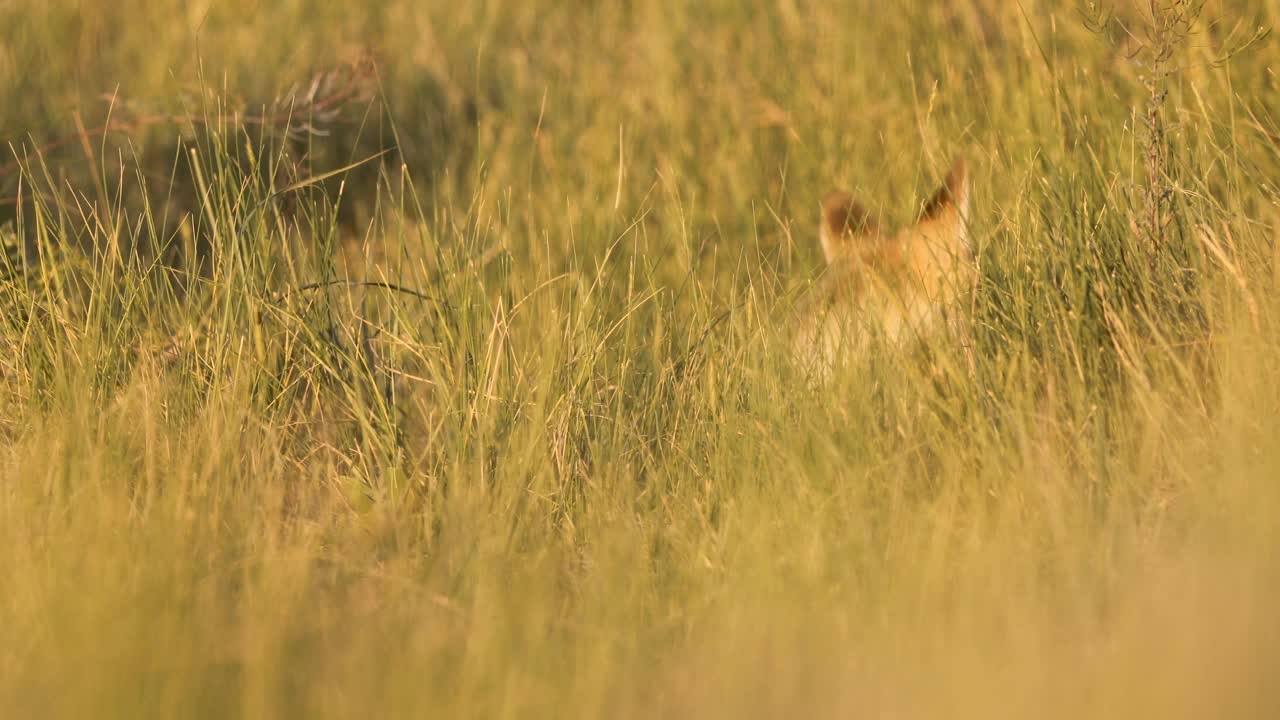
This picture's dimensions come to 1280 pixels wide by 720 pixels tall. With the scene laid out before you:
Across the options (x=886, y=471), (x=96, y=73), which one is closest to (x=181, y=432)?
(x=886, y=471)

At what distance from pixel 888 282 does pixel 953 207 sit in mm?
276

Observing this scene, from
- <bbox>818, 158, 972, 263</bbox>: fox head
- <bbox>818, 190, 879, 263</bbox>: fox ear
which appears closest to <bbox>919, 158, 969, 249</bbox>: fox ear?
<bbox>818, 158, 972, 263</bbox>: fox head

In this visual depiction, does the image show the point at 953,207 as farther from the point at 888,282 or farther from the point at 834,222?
the point at 834,222

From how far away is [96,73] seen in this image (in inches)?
209

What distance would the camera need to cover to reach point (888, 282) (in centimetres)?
313

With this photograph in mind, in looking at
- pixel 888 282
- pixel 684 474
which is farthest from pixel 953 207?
pixel 684 474

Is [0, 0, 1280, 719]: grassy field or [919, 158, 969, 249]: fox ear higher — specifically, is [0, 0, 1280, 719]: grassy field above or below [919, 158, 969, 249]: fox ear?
below

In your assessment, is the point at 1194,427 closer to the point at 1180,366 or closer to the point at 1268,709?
the point at 1180,366

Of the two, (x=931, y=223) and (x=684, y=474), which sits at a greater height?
(x=931, y=223)

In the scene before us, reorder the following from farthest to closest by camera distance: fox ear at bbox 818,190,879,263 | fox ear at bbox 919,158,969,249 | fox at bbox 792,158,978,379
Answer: fox ear at bbox 818,190,879,263 < fox ear at bbox 919,158,969,249 < fox at bbox 792,158,978,379

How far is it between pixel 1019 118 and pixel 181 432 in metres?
2.37

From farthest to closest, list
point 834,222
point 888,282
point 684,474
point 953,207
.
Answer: point 834,222 < point 888,282 < point 953,207 < point 684,474

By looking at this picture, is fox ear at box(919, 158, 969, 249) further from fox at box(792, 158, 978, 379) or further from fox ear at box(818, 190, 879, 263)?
fox ear at box(818, 190, 879, 263)

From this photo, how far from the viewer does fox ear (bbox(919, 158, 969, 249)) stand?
2848 mm
